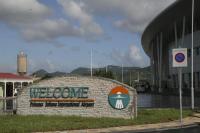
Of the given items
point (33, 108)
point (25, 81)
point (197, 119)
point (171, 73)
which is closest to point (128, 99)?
point (197, 119)

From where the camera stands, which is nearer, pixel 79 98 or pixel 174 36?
pixel 79 98

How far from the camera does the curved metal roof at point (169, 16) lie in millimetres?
66250

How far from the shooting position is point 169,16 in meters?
74.6

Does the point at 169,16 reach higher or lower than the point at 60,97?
higher

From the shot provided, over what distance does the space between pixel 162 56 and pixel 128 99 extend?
80805 millimetres

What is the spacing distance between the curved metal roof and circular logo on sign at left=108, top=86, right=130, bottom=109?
144 ft

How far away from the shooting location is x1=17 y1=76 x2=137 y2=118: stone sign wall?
75.0 feet

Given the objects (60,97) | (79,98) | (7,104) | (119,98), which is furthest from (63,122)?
(7,104)

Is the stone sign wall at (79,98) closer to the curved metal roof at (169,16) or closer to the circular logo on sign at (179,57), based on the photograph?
the circular logo on sign at (179,57)

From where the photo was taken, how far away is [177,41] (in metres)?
83.1

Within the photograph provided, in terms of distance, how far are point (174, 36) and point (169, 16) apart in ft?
42.6

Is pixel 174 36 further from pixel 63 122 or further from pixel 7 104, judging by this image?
pixel 63 122

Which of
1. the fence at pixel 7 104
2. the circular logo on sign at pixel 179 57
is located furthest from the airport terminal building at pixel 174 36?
the circular logo on sign at pixel 179 57

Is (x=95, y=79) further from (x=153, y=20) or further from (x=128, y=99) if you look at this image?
(x=153, y=20)
